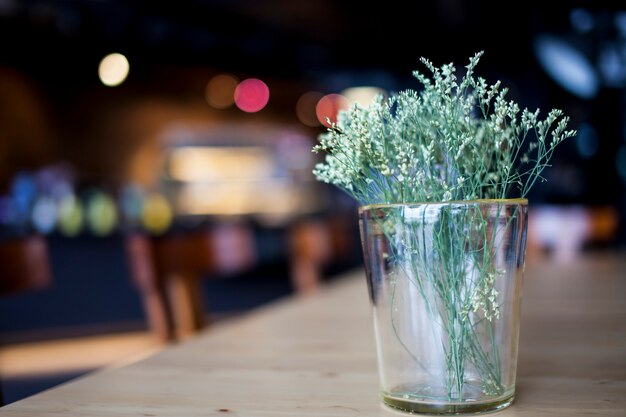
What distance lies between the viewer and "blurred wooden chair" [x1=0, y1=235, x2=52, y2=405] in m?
1.40

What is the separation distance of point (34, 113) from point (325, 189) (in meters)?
3.65

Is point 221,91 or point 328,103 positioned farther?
point 328,103

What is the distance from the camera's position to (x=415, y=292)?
72cm

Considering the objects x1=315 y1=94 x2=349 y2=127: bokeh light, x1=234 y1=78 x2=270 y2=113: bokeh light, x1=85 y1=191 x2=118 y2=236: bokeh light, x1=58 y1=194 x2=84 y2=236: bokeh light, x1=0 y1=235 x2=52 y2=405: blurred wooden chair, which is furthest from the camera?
Answer: x1=315 y1=94 x2=349 y2=127: bokeh light

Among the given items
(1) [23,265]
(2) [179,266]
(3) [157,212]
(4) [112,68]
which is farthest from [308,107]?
(1) [23,265]

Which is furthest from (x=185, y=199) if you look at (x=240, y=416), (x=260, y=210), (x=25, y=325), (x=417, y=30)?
(x=240, y=416)

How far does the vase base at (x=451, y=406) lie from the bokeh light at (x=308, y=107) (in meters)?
8.63

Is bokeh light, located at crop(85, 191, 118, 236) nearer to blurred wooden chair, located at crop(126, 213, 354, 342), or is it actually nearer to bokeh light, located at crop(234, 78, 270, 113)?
bokeh light, located at crop(234, 78, 270, 113)

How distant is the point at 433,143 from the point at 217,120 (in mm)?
7793

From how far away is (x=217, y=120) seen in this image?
27.4 feet

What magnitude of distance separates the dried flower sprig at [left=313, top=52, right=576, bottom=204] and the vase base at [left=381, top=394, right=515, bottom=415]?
0.19 metres

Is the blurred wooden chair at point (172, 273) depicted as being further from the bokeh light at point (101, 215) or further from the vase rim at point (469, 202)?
the bokeh light at point (101, 215)

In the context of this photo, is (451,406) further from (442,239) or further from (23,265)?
(23,265)

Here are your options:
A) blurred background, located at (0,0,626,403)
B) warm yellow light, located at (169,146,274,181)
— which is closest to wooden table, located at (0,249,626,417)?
blurred background, located at (0,0,626,403)
